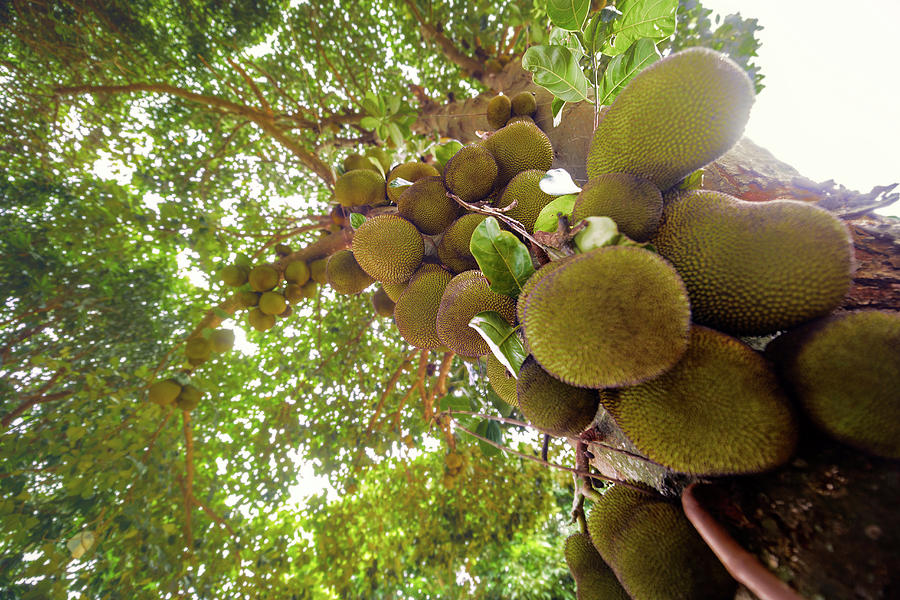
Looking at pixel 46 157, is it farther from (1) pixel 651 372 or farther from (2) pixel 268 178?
(1) pixel 651 372

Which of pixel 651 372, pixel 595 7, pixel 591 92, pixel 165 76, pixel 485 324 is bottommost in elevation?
pixel 651 372

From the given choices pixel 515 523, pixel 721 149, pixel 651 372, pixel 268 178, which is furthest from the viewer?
pixel 268 178

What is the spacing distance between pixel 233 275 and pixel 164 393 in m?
0.62

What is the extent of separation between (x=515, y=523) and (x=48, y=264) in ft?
9.97

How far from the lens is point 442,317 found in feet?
2.80

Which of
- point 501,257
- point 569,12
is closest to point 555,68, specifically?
point 569,12

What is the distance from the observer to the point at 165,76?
240 centimetres

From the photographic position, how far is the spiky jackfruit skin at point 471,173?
3.39ft

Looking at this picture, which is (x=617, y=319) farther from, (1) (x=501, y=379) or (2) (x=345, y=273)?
(2) (x=345, y=273)

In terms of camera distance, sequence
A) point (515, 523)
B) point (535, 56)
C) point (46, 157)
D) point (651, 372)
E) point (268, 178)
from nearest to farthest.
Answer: point (651, 372) → point (535, 56) → point (46, 157) → point (515, 523) → point (268, 178)

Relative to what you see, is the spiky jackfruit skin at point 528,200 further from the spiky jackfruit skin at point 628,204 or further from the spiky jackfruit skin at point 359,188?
the spiky jackfruit skin at point 359,188

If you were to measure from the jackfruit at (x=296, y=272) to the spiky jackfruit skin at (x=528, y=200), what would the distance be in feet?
4.17

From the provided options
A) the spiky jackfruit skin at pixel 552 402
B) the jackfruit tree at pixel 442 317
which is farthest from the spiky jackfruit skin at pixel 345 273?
the spiky jackfruit skin at pixel 552 402

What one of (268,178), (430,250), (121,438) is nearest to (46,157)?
(268,178)
